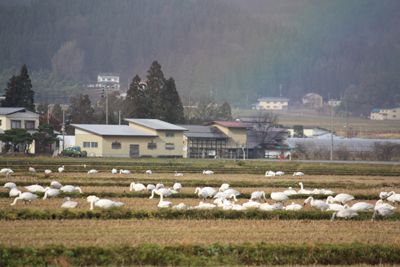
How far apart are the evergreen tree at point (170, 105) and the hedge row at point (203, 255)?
6657 centimetres

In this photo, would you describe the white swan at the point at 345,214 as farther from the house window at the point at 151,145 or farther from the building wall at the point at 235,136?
the building wall at the point at 235,136

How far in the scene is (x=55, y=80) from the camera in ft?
587

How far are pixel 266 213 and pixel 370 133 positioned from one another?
331 feet

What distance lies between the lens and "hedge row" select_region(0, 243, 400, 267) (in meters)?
13.6

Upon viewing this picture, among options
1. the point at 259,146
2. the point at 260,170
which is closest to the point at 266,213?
the point at 260,170

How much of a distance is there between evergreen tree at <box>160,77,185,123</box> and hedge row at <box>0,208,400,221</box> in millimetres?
61173

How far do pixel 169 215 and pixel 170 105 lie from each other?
2489 inches

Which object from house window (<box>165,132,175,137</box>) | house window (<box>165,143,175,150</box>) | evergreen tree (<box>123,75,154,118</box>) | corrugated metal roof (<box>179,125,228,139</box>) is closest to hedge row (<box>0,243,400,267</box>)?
house window (<box>165,132,175,137</box>)

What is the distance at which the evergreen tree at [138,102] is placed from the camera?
82606mm

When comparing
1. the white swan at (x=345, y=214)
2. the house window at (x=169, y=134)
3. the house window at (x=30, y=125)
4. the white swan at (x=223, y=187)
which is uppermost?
the house window at (x=30, y=125)

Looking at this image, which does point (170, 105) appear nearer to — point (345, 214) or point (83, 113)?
point (83, 113)

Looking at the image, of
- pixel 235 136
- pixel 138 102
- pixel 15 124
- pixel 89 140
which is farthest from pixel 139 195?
pixel 138 102

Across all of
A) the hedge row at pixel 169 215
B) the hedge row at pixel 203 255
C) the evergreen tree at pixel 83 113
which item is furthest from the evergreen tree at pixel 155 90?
the hedge row at pixel 203 255

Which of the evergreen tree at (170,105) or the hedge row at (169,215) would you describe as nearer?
the hedge row at (169,215)
